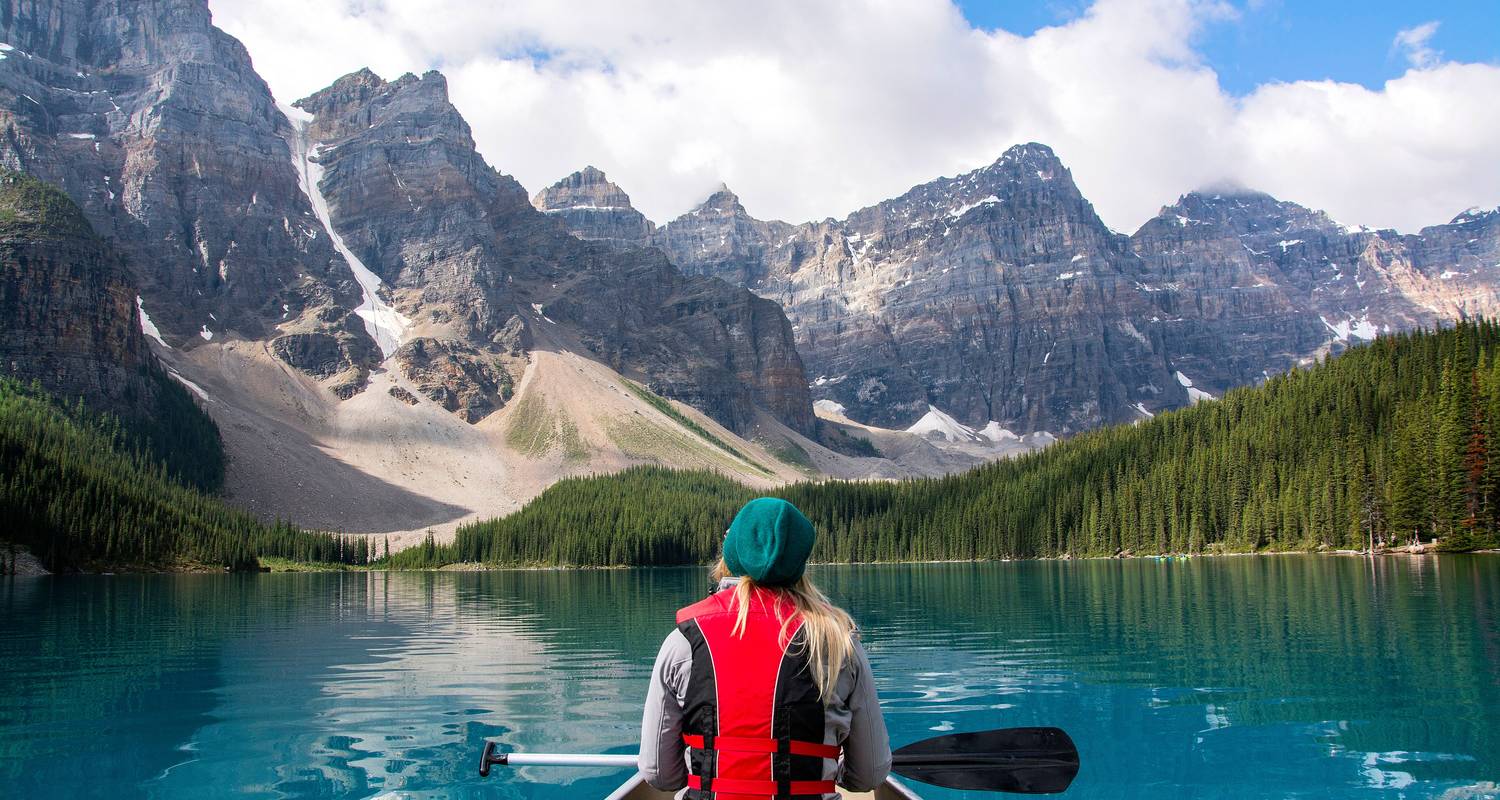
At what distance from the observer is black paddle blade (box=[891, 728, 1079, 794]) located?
32.7 feet

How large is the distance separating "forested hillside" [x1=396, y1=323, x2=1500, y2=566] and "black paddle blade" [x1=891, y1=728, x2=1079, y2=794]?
3429 inches

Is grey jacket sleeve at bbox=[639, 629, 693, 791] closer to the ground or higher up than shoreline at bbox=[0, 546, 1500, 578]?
higher up

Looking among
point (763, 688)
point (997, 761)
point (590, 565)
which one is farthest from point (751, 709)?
point (590, 565)

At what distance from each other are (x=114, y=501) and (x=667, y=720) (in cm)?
13691

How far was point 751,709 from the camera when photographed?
21.9ft

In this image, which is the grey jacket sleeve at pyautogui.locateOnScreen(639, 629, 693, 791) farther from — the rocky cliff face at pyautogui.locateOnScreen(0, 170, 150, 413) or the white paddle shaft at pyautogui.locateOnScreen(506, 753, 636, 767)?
the rocky cliff face at pyautogui.locateOnScreen(0, 170, 150, 413)

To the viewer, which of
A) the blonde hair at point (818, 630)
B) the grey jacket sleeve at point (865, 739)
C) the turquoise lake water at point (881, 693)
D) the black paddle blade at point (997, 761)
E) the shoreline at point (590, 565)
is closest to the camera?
the blonde hair at point (818, 630)

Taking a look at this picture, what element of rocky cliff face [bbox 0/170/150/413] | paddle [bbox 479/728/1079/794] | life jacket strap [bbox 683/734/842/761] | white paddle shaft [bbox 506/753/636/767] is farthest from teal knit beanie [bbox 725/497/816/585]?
rocky cliff face [bbox 0/170/150/413]

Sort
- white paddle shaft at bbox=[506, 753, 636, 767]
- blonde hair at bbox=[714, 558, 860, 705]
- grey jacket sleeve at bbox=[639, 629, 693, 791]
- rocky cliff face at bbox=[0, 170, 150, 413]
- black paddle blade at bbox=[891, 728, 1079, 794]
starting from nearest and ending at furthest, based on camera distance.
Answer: blonde hair at bbox=[714, 558, 860, 705]
grey jacket sleeve at bbox=[639, 629, 693, 791]
black paddle blade at bbox=[891, 728, 1079, 794]
white paddle shaft at bbox=[506, 753, 636, 767]
rocky cliff face at bbox=[0, 170, 150, 413]

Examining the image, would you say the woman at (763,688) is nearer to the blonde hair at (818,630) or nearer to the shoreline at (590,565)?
the blonde hair at (818,630)

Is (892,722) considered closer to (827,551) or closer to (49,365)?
(827,551)

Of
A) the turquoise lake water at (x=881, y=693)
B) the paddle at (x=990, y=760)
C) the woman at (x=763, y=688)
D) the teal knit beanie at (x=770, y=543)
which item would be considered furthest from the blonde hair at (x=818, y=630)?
the turquoise lake water at (x=881, y=693)

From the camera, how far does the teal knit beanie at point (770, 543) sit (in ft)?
22.2

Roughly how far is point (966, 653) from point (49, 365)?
191866 mm
